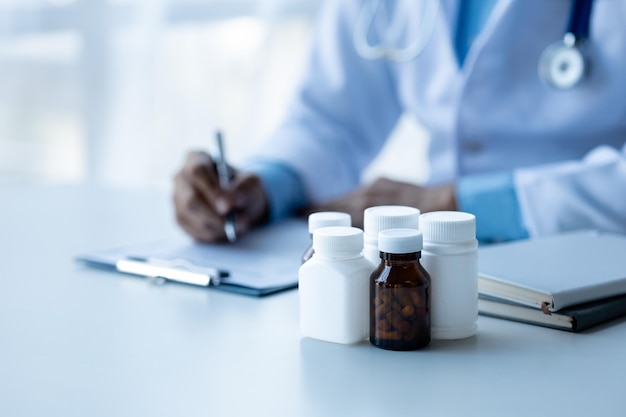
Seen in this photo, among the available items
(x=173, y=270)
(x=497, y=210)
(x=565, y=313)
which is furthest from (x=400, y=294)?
(x=497, y=210)

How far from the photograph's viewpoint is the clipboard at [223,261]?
37.9 inches

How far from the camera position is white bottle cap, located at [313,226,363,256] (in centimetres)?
71

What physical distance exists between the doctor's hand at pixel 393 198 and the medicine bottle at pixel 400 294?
50 cm

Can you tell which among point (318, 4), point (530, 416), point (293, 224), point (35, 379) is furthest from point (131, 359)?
point (318, 4)

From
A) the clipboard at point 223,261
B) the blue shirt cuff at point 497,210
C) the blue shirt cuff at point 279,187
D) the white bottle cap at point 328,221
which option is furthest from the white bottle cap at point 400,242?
the blue shirt cuff at point 279,187

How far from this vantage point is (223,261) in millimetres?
1057

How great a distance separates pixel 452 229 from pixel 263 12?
1.82m

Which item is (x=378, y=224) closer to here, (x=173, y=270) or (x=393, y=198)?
(x=173, y=270)

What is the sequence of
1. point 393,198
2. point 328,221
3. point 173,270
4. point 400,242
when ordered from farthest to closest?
point 393,198 → point 173,270 → point 328,221 → point 400,242

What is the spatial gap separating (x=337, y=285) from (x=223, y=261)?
0.37 meters

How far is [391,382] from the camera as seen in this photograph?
0.66m

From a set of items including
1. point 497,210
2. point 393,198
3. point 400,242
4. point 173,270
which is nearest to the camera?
point 400,242

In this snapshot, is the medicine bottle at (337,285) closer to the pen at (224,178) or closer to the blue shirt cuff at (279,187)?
the pen at (224,178)

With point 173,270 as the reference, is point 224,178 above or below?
above
